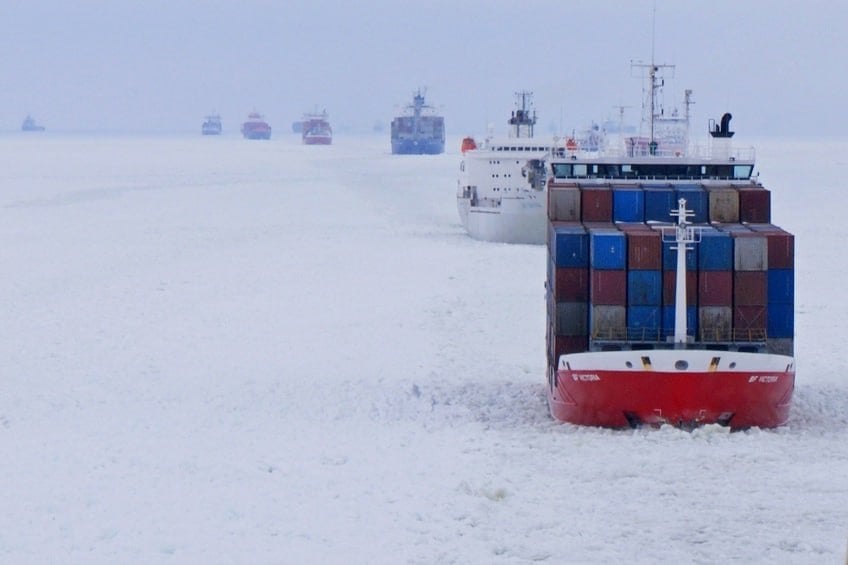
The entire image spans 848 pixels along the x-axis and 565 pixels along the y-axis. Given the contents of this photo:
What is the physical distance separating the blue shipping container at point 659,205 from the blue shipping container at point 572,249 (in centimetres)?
182

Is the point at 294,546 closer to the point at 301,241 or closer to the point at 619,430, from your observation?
the point at 619,430

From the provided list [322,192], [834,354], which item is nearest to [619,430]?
[834,354]

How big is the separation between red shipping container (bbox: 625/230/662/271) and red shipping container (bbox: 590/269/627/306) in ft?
0.66

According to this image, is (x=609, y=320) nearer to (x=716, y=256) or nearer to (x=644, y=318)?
(x=644, y=318)

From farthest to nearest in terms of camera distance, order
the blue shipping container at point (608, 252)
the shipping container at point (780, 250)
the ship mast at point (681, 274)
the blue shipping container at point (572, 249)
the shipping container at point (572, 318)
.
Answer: the shipping container at point (572, 318) < the blue shipping container at point (572, 249) < the shipping container at point (780, 250) < the blue shipping container at point (608, 252) < the ship mast at point (681, 274)

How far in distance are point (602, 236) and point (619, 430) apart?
2.60m

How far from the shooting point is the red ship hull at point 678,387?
61.3ft

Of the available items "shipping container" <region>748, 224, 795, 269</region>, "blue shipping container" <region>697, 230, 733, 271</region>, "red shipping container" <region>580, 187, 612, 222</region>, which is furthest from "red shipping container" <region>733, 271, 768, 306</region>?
"red shipping container" <region>580, 187, 612, 222</region>

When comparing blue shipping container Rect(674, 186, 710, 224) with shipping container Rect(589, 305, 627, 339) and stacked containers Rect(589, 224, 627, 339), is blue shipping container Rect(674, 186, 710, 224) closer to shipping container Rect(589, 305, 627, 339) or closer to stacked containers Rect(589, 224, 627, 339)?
stacked containers Rect(589, 224, 627, 339)

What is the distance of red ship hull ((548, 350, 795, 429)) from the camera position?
1869 cm

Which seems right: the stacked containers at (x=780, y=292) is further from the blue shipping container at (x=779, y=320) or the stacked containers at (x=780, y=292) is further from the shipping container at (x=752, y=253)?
the shipping container at (x=752, y=253)

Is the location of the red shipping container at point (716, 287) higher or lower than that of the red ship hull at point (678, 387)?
higher

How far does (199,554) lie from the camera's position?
1382cm

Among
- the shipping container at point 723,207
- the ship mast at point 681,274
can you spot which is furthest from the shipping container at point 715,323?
the shipping container at point 723,207
